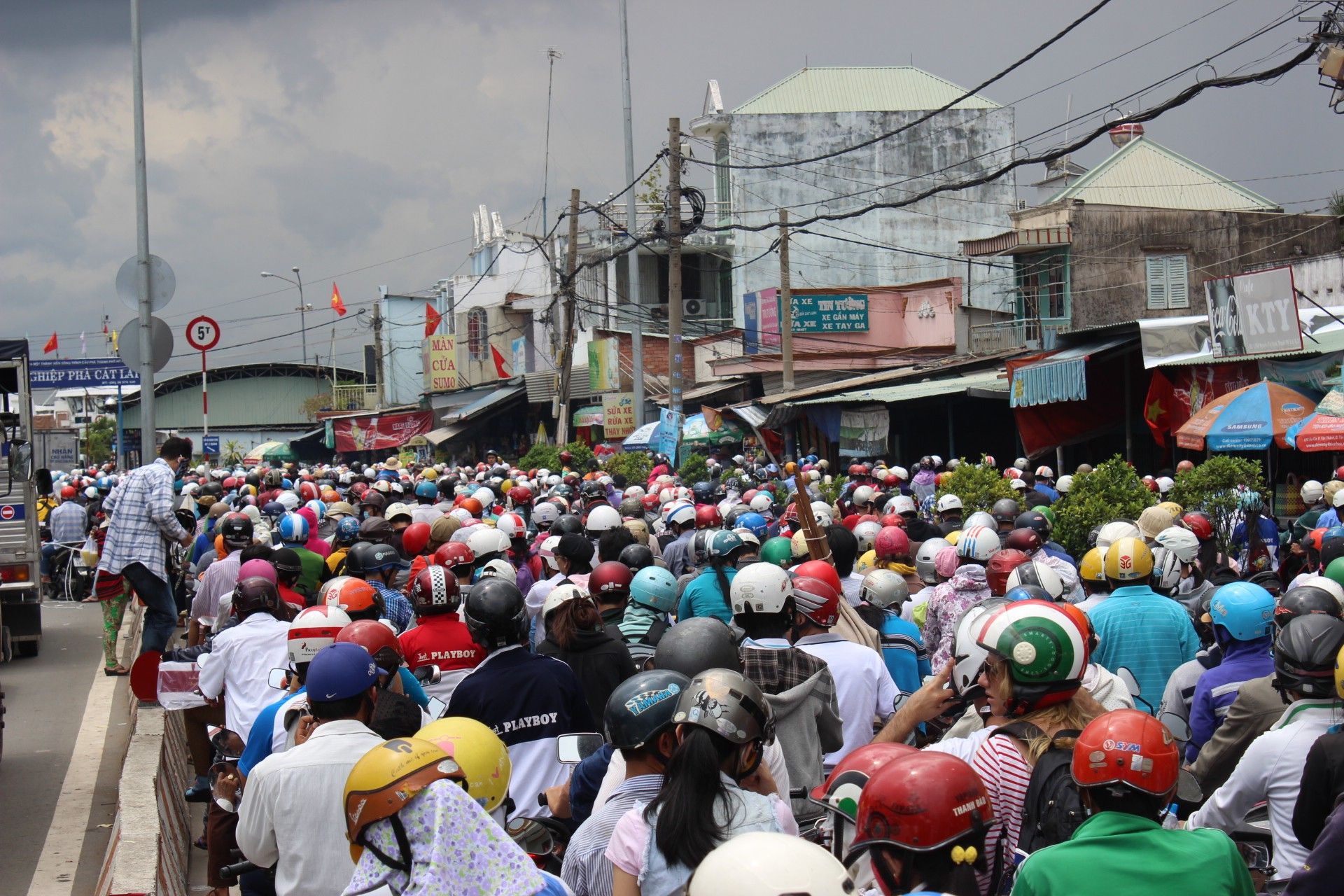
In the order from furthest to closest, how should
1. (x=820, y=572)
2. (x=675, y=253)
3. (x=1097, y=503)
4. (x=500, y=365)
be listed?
(x=500, y=365) < (x=675, y=253) < (x=1097, y=503) < (x=820, y=572)

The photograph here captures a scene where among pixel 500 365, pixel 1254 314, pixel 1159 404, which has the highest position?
pixel 500 365

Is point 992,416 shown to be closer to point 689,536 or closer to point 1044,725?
point 689,536

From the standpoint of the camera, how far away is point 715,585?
8438 millimetres

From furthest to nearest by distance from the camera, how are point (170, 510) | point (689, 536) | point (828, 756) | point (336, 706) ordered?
point (689, 536) < point (170, 510) < point (828, 756) < point (336, 706)

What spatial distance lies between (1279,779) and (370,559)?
6250 mm

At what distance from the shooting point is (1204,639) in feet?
27.7

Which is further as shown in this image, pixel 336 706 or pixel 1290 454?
pixel 1290 454

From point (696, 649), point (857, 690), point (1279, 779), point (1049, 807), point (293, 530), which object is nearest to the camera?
point (1049, 807)

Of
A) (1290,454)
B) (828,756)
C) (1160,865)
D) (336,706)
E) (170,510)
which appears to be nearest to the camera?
(1160,865)

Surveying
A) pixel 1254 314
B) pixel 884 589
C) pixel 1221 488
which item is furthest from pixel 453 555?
pixel 1254 314

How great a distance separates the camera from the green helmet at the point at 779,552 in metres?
8.83

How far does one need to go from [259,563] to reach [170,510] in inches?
117

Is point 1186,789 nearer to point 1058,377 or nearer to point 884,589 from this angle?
point 884,589

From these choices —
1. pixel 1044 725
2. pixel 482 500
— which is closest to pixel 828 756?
pixel 1044 725
